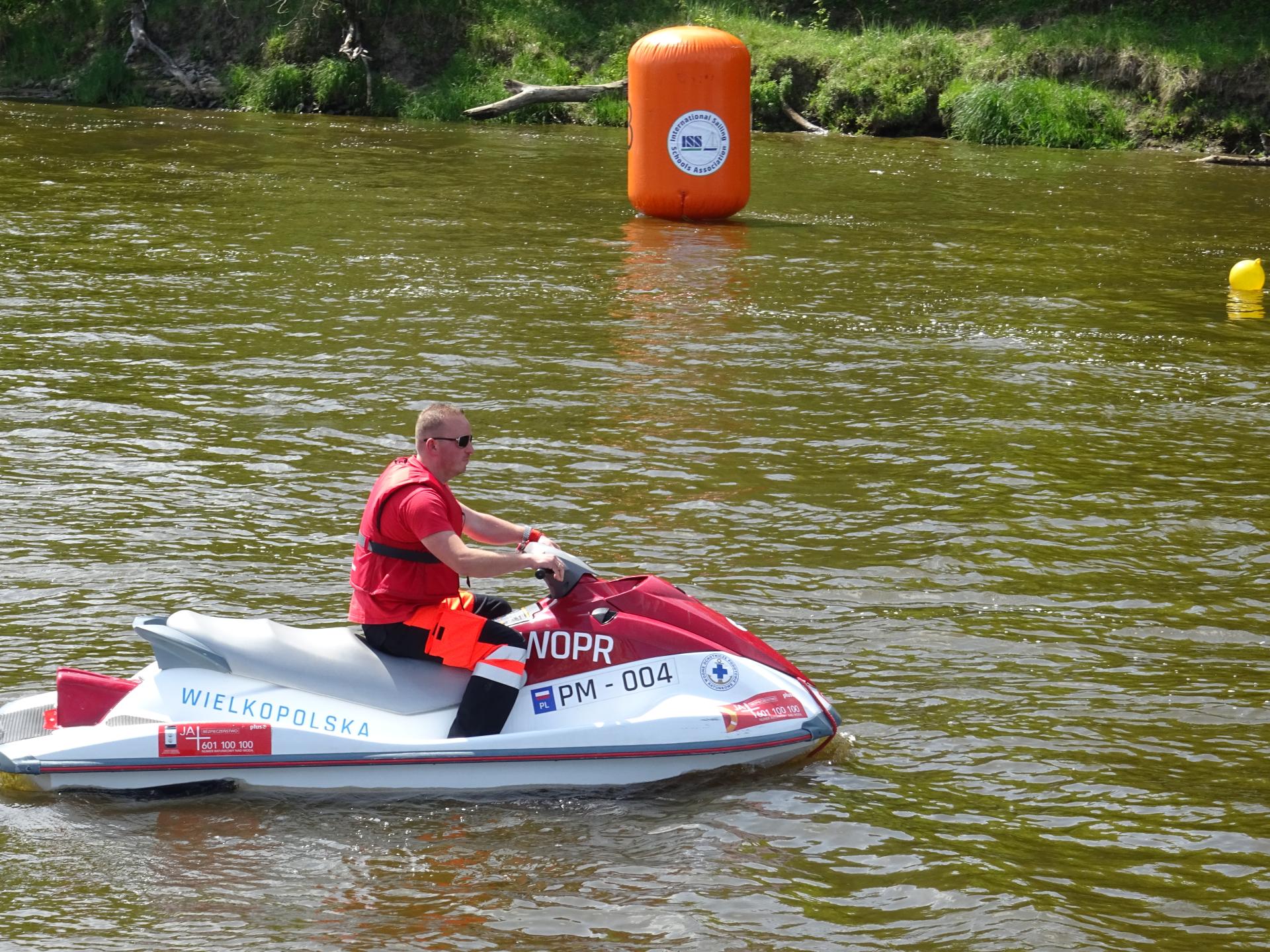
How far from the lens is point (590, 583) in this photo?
669 cm

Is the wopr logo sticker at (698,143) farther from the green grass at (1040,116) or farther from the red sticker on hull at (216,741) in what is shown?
the red sticker on hull at (216,741)

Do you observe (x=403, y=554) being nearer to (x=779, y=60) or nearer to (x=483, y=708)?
(x=483, y=708)

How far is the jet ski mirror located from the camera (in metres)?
6.48

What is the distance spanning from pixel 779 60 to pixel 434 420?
29.5 meters

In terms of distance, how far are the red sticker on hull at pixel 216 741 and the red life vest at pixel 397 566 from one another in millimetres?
619

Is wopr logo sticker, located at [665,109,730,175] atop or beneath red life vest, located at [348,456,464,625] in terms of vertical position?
atop

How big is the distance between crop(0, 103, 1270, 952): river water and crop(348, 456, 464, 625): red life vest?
31.2 inches

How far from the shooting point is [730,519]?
378 inches

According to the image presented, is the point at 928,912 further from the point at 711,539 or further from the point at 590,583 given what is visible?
the point at 711,539

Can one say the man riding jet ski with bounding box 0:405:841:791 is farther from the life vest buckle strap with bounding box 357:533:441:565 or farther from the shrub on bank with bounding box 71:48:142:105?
the shrub on bank with bounding box 71:48:142:105

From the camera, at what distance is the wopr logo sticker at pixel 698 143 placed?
1998 centimetres

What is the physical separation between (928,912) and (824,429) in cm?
633

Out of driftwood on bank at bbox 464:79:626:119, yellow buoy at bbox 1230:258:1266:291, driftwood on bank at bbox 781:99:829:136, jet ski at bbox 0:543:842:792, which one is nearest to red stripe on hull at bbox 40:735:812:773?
jet ski at bbox 0:543:842:792

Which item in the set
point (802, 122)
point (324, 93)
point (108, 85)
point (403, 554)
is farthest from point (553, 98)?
point (403, 554)
